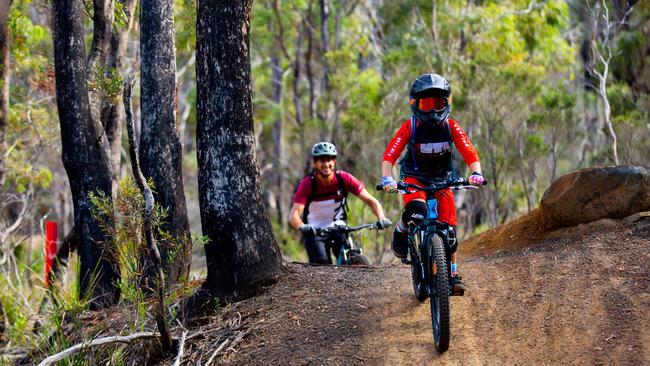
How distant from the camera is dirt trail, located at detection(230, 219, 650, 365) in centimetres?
660

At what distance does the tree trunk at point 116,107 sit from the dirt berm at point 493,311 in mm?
3482

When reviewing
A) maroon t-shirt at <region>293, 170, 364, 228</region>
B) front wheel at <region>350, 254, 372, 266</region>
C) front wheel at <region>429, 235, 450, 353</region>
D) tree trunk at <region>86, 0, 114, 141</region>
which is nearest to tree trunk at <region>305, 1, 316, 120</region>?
tree trunk at <region>86, 0, 114, 141</region>

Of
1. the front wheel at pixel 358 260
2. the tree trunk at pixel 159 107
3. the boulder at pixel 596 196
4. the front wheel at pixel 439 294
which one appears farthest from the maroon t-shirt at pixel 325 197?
the front wheel at pixel 439 294

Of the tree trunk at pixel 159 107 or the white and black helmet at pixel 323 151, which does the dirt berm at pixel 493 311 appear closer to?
the white and black helmet at pixel 323 151

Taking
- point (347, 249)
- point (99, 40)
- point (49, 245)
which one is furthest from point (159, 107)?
point (347, 249)

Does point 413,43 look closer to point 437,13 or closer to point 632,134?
point 437,13

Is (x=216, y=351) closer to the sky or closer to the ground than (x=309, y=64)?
closer to the ground

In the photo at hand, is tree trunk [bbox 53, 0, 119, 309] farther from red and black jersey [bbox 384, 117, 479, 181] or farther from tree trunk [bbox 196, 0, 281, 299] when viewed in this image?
red and black jersey [bbox 384, 117, 479, 181]

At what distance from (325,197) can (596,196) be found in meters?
2.96

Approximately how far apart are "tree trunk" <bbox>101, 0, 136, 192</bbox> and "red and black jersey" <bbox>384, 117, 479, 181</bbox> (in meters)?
4.29

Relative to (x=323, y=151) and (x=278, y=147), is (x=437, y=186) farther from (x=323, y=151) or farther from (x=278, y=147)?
(x=278, y=147)

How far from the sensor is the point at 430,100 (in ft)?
24.1

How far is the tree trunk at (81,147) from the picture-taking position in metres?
9.76

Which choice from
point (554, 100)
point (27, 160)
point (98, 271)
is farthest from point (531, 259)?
point (27, 160)
